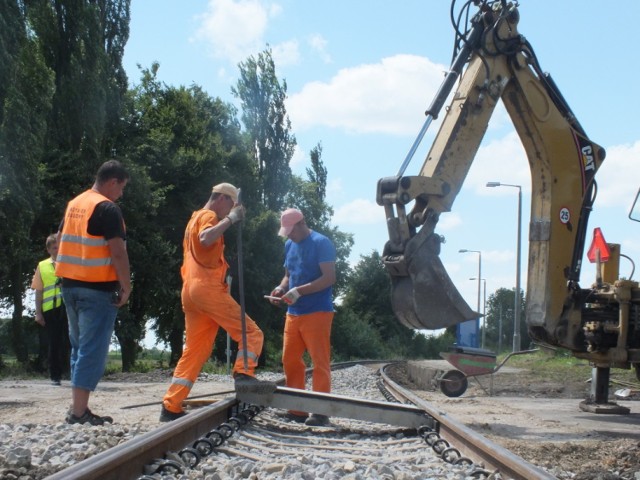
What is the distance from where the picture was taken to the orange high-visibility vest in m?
6.41

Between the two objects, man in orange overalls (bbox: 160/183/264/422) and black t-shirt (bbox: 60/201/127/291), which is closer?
black t-shirt (bbox: 60/201/127/291)

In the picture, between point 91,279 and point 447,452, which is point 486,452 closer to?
point 447,452

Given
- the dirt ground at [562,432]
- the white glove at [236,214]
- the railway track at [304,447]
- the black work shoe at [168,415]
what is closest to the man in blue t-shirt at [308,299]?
the railway track at [304,447]

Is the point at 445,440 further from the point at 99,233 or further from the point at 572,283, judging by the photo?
the point at 572,283

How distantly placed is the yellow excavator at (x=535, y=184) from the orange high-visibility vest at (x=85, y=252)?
7.49ft

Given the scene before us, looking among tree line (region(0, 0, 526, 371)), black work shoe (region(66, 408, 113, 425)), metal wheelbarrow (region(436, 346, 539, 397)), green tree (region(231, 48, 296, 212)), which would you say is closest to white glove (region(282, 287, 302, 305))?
black work shoe (region(66, 408, 113, 425))

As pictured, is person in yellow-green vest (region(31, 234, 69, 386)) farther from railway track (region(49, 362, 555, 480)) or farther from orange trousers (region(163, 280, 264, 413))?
orange trousers (region(163, 280, 264, 413))

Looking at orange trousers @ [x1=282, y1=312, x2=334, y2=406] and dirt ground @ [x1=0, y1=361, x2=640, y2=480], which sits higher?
orange trousers @ [x1=282, y1=312, x2=334, y2=406]

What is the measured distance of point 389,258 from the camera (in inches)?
292

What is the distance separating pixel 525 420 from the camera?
916 cm

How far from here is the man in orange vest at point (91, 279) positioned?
6.35 m

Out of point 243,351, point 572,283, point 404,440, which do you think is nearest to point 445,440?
point 404,440

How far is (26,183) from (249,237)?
712 inches

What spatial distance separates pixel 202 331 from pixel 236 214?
37.6 inches
